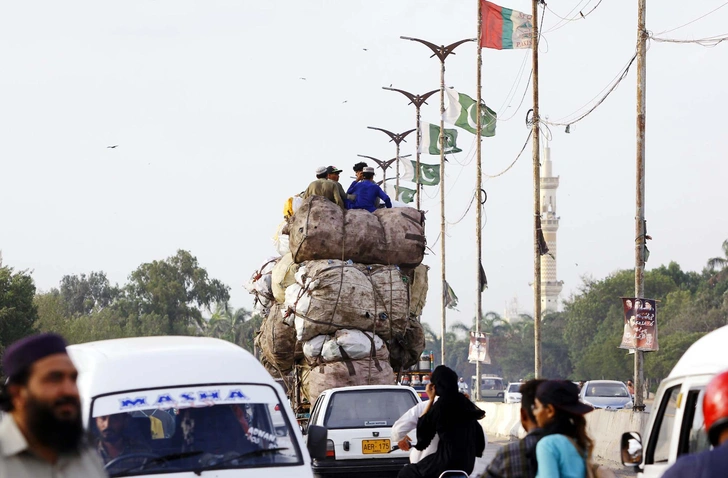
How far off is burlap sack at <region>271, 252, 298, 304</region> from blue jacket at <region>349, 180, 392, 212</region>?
1237mm

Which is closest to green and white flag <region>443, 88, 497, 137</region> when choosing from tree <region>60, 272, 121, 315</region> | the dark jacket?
the dark jacket

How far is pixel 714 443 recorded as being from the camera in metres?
3.92

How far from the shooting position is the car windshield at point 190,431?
7402 millimetres

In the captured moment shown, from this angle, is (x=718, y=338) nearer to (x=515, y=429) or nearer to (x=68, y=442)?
(x=68, y=442)

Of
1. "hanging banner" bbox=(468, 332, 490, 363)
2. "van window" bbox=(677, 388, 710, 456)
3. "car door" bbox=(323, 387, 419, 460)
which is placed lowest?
"hanging banner" bbox=(468, 332, 490, 363)

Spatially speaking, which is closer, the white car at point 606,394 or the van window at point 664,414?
the van window at point 664,414

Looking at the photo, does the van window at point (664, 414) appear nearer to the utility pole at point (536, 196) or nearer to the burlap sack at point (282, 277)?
the burlap sack at point (282, 277)

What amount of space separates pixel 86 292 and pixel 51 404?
465 feet

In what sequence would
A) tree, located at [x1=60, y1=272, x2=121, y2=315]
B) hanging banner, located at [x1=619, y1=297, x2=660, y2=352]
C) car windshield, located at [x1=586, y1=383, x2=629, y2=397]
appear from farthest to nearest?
tree, located at [x1=60, y1=272, x2=121, y2=315] → car windshield, located at [x1=586, y1=383, x2=629, y2=397] → hanging banner, located at [x1=619, y1=297, x2=660, y2=352]

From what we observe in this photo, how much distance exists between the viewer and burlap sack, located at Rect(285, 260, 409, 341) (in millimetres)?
17234

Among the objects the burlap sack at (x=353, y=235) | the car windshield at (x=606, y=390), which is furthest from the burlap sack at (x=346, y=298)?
the car windshield at (x=606, y=390)

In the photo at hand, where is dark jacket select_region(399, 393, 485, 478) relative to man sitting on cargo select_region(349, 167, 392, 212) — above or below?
below

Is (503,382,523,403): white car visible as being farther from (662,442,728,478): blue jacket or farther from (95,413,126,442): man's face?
(662,442,728,478): blue jacket

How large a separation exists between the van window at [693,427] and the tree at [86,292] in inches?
5400
